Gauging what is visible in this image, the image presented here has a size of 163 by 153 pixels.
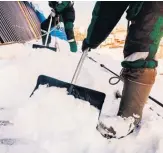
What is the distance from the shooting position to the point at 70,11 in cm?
486

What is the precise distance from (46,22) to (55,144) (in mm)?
4426

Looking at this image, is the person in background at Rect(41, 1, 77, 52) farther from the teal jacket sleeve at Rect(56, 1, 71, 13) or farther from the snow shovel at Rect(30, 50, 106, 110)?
the snow shovel at Rect(30, 50, 106, 110)

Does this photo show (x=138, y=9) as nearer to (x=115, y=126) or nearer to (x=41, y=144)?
(x=115, y=126)

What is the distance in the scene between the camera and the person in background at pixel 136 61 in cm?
137

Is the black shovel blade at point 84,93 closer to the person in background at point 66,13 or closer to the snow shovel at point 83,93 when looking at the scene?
the snow shovel at point 83,93

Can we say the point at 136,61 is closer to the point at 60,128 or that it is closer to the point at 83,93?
the point at 83,93

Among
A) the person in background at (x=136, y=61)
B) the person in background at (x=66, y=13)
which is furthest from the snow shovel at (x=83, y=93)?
the person in background at (x=66, y=13)

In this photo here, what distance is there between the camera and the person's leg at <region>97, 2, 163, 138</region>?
1374 mm

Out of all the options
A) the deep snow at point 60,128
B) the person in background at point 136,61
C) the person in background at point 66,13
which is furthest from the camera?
the person in background at point 66,13

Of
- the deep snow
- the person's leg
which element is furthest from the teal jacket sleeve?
the person's leg

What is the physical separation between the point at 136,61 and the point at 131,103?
9.4 inches

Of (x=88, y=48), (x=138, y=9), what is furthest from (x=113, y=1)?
(x=88, y=48)

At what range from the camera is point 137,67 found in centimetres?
143

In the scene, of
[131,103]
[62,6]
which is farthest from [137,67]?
[62,6]
